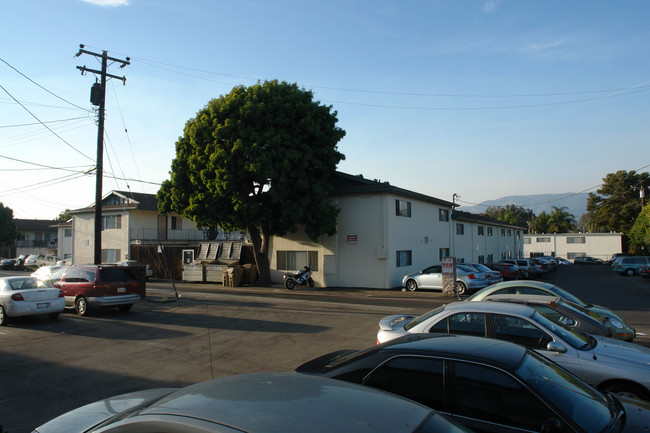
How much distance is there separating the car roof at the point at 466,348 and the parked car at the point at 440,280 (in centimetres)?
1762

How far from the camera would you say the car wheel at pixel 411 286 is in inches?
928

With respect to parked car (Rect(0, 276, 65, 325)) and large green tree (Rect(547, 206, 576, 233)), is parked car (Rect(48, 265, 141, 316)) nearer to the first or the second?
parked car (Rect(0, 276, 65, 325))

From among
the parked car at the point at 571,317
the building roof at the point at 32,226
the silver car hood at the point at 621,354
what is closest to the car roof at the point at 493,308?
the silver car hood at the point at 621,354

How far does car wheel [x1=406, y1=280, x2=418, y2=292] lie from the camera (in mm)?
23578

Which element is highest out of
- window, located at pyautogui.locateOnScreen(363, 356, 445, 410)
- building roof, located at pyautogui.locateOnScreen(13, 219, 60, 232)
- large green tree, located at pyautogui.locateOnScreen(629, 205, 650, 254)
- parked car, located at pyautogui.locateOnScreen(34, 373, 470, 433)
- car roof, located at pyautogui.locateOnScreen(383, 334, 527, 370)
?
building roof, located at pyautogui.locateOnScreen(13, 219, 60, 232)

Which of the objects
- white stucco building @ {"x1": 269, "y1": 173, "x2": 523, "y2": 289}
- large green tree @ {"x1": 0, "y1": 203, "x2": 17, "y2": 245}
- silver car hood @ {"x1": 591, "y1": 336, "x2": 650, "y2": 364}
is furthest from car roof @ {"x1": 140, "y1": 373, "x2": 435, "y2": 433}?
large green tree @ {"x1": 0, "y1": 203, "x2": 17, "y2": 245}

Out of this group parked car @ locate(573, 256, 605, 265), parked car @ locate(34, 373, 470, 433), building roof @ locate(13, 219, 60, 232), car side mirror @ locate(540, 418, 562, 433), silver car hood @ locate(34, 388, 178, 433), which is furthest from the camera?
building roof @ locate(13, 219, 60, 232)

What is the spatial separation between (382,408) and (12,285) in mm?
15006

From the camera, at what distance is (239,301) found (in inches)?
767

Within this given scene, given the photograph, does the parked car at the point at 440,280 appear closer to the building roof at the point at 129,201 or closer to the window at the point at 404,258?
the window at the point at 404,258

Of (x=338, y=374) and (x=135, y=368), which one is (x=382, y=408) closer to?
(x=338, y=374)

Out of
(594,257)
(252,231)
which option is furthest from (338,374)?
(594,257)

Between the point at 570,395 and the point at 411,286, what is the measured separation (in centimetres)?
2037

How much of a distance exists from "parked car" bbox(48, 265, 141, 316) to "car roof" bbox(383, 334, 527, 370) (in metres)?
13.5
